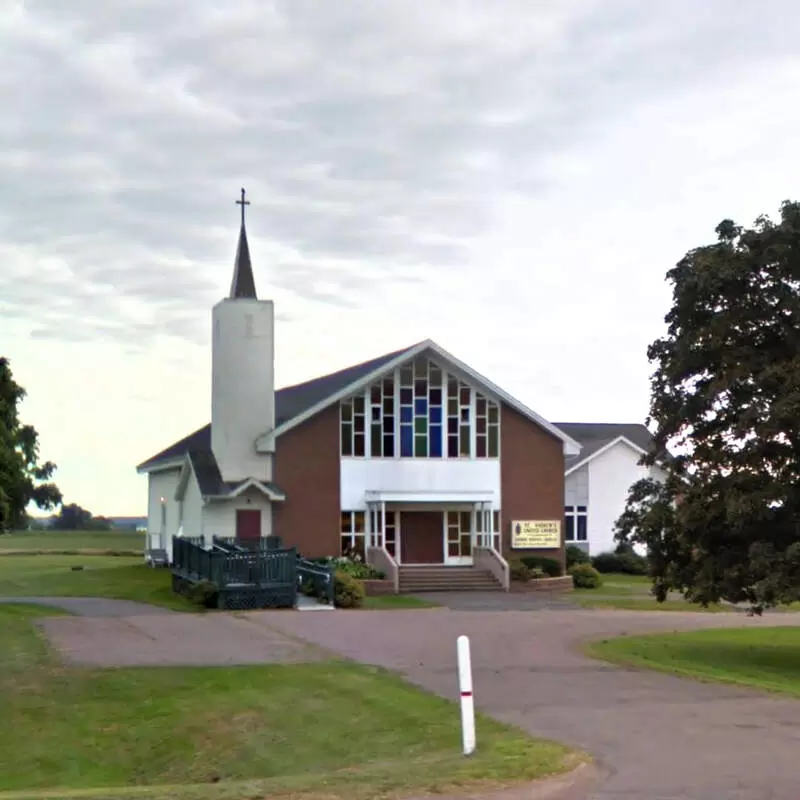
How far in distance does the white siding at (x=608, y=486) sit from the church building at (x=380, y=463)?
12244 mm

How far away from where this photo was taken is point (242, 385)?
3991cm

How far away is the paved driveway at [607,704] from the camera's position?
9.84m

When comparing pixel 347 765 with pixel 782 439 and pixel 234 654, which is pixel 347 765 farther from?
pixel 782 439

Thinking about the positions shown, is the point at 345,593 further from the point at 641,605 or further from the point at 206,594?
the point at 641,605

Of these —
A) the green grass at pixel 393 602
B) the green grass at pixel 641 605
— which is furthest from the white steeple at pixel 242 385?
the green grass at pixel 641 605

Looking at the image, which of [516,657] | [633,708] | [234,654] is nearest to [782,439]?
[516,657]

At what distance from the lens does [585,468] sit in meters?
54.5

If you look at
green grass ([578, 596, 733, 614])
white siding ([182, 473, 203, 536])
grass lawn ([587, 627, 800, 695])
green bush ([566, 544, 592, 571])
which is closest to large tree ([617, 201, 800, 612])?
grass lawn ([587, 627, 800, 695])

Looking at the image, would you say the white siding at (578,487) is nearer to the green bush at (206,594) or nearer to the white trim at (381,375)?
the white trim at (381,375)

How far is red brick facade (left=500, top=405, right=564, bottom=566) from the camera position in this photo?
41.7m

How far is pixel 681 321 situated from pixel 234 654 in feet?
31.1

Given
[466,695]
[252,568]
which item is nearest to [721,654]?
[252,568]

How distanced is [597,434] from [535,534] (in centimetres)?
1945

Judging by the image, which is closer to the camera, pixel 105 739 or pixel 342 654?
pixel 105 739
